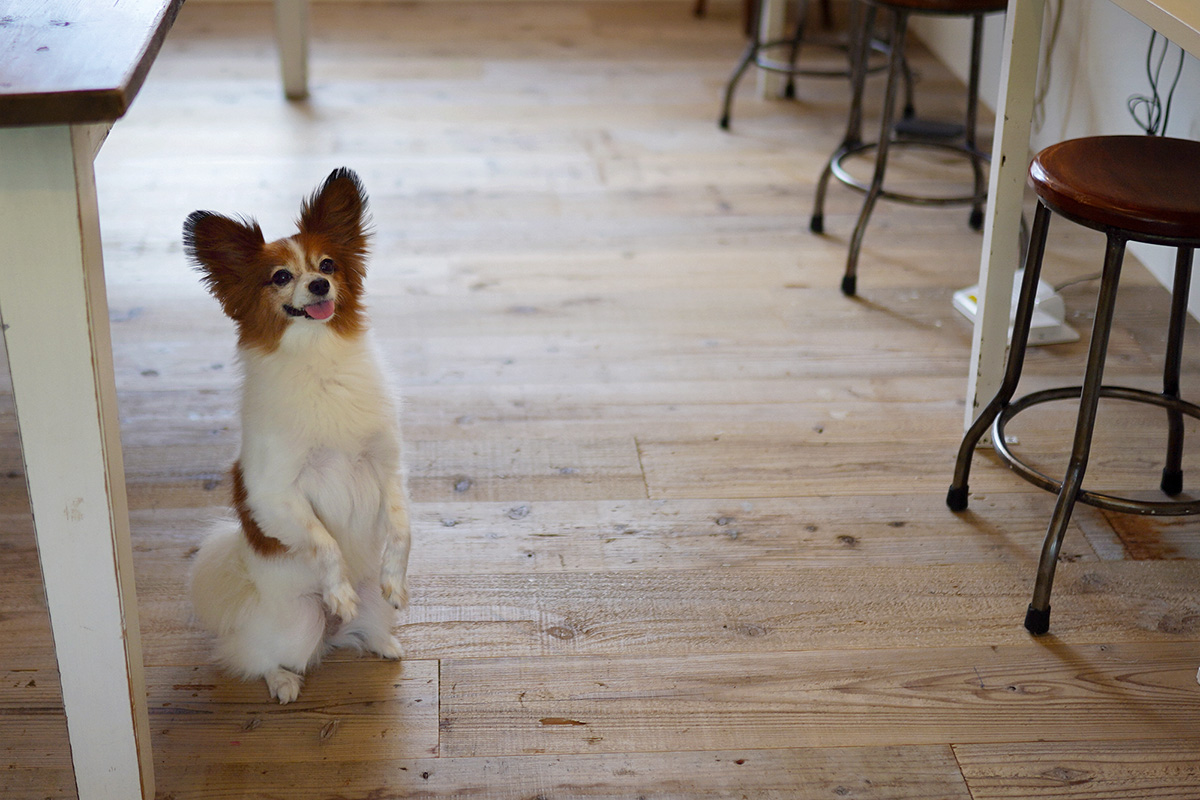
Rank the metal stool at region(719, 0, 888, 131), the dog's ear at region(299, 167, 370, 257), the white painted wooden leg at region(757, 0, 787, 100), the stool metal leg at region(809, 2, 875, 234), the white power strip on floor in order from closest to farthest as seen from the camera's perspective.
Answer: the dog's ear at region(299, 167, 370, 257)
the white power strip on floor
the stool metal leg at region(809, 2, 875, 234)
the metal stool at region(719, 0, 888, 131)
the white painted wooden leg at region(757, 0, 787, 100)

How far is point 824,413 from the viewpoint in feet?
7.68

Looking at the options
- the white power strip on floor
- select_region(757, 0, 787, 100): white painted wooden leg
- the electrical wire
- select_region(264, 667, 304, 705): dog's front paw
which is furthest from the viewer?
select_region(757, 0, 787, 100): white painted wooden leg

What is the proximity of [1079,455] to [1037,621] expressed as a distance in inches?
10.5

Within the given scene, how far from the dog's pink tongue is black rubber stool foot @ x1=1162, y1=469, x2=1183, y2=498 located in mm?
1550

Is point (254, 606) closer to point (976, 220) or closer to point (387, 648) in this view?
point (387, 648)

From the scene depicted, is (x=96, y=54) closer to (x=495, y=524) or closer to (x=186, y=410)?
(x=495, y=524)

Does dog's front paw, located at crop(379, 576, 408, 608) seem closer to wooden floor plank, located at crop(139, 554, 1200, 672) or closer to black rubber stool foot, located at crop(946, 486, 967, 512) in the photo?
wooden floor plank, located at crop(139, 554, 1200, 672)

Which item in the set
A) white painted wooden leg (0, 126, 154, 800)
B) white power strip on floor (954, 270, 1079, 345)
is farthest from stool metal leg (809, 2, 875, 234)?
white painted wooden leg (0, 126, 154, 800)

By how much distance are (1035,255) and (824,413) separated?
656mm

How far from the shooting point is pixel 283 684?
1.63 meters

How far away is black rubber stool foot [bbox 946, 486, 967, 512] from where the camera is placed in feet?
6.66

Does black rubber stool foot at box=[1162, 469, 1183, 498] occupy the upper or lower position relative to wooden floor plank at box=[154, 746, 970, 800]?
upper

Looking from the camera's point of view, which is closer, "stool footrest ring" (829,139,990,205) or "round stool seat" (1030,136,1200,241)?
"round stool seat" (1030,136,1200,241)

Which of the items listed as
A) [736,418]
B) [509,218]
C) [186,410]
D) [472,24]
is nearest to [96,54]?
[186,410]
